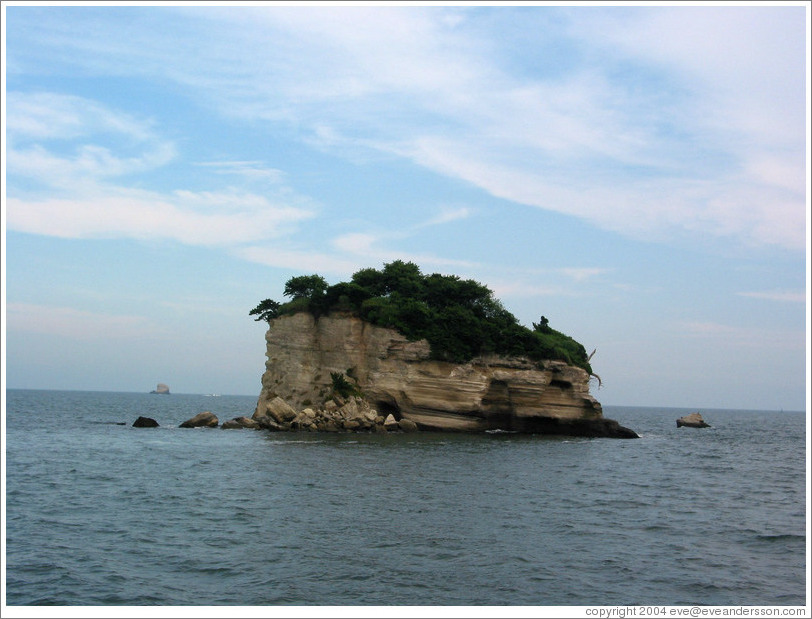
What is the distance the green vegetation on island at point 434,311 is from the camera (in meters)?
49.0

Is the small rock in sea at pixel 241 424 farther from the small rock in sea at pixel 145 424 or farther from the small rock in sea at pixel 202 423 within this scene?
the small rock in sea at pixel 145 424

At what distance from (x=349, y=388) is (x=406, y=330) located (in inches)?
230

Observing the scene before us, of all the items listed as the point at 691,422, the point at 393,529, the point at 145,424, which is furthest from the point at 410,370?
the point at 691,422

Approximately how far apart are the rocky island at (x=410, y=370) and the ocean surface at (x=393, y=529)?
41.5 feet

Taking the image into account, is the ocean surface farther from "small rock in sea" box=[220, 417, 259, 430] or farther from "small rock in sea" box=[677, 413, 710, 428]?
"small rock in sea" box=[677, 413, 710, 428]

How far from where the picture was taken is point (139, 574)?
14664 millimetres

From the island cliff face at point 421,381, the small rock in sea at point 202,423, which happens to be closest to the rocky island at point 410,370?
the island cliff face at point 421,381

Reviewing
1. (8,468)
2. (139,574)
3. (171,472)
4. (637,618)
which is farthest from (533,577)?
(8,468)

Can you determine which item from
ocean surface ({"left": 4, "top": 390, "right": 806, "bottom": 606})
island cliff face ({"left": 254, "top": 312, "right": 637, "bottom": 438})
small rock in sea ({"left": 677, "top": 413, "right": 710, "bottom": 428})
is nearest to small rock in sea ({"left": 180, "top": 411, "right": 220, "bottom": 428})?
island cliff face ({"left": 254, "top": 312, "right": 637, "bottom": 438})

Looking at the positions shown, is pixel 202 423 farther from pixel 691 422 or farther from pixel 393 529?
pixel 691 422

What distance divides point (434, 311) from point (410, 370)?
17.3 feet

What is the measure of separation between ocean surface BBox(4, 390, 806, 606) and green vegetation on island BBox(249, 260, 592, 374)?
1423 cm

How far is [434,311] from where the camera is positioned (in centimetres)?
5112

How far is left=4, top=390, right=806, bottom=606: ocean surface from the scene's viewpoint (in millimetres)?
14047
